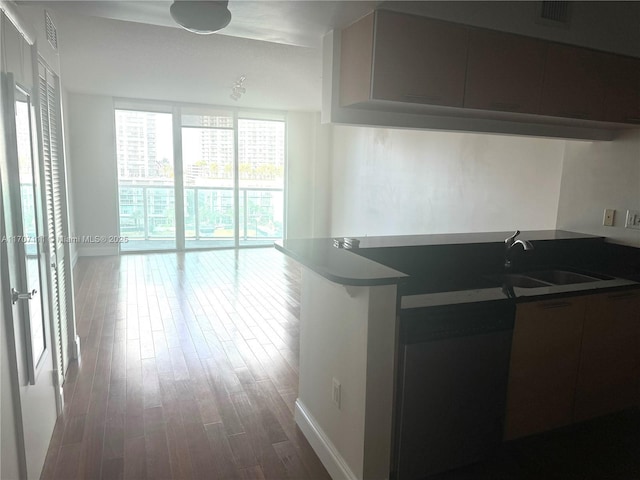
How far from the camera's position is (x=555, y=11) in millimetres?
2350

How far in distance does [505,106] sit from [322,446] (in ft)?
6.58

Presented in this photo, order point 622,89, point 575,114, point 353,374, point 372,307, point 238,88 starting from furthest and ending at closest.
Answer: point 238,88, point 622,89, point 575,114, point 353,374, point 372,307

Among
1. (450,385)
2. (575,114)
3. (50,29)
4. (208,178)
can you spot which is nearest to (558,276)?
(575,114)

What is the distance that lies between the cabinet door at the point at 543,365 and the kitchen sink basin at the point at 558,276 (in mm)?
517

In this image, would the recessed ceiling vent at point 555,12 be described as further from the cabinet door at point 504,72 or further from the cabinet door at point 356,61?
the cabinet door at point 356,61

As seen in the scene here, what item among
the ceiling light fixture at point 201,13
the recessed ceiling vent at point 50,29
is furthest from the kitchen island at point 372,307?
the recessed ceiling vent at point 50,29

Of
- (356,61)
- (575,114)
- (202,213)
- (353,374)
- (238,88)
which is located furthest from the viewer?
(202,213)

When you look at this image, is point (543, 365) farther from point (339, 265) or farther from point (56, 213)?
point (56, 213)

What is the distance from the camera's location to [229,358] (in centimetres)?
322

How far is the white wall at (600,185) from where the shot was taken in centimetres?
269

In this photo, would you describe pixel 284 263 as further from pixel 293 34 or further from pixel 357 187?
pixel 293 34

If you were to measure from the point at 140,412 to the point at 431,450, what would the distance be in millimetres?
1686

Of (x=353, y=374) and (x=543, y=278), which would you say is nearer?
(x=353, y=374)

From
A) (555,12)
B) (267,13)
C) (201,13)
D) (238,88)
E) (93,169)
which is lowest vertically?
(93,169)
